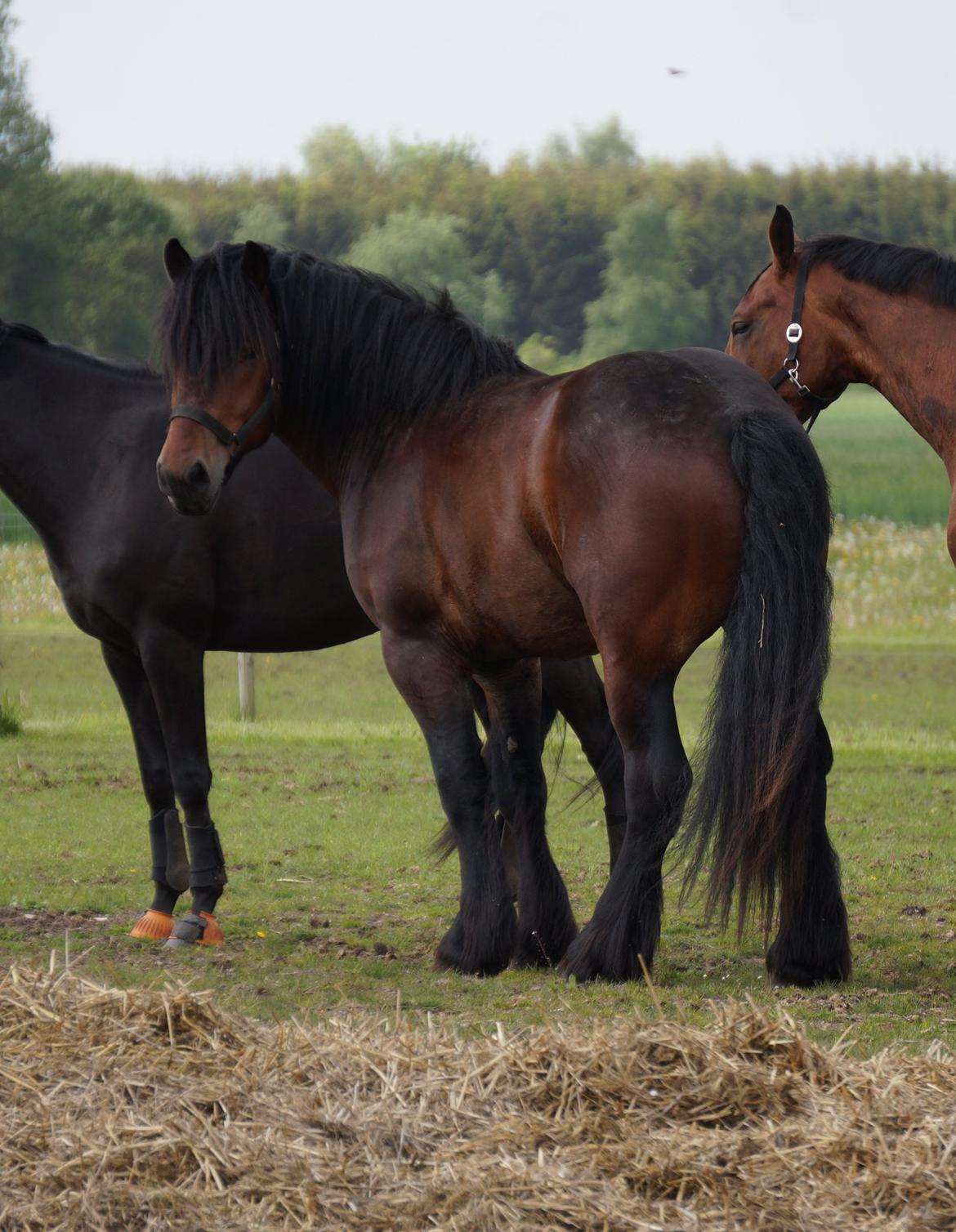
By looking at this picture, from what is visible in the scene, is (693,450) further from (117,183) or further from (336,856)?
(117,183)

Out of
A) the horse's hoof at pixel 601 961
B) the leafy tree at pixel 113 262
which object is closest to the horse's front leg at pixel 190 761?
the horse's hoof at pixel 601 961

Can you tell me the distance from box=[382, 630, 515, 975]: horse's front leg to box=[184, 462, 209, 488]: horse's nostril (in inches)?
31.3

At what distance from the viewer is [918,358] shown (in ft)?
16.1

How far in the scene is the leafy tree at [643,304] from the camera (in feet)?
134

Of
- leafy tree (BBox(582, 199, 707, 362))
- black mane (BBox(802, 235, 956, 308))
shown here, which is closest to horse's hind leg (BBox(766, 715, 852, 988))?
black mane (BBox(802, 235, 956, 308))

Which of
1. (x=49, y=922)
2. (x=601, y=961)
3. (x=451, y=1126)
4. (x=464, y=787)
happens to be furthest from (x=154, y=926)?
(x=451, y=1126)

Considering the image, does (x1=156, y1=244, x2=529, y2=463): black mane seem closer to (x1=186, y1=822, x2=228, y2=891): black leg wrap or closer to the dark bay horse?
the dark bay horse

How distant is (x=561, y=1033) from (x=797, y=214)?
1899 inches

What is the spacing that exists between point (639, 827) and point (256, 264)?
7.43ft

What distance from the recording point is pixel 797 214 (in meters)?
48.6

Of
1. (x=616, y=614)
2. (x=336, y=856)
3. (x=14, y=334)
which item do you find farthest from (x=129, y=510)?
(x=336, y=856)

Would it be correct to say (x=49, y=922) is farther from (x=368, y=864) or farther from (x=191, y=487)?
(x=191, y=487)

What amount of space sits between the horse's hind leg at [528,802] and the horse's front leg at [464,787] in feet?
0.71

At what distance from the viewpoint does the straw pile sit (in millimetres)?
2850
